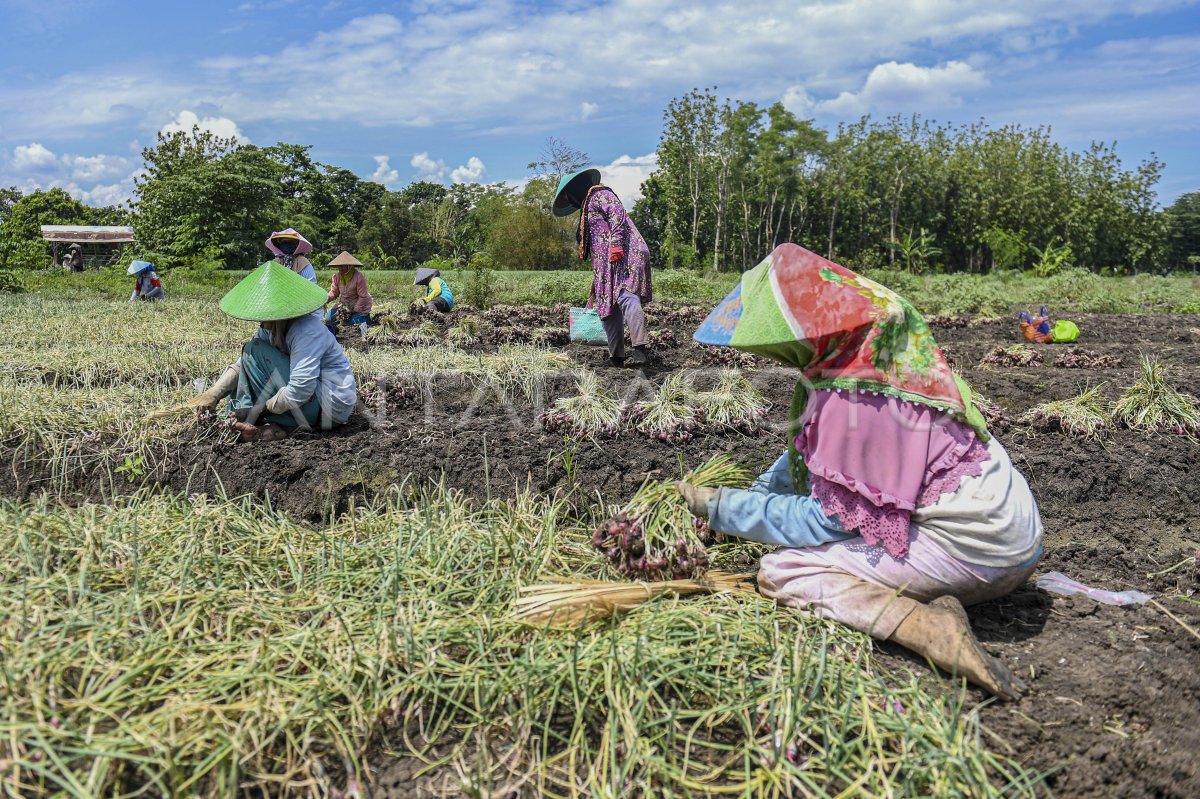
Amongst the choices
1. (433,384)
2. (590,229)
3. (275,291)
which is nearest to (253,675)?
(275,291)

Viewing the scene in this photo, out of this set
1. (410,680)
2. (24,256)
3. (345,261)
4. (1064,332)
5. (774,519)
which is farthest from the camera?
(24,256)

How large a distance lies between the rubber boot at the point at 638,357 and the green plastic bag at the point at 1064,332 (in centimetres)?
470

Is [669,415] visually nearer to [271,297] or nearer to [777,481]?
[777,481]

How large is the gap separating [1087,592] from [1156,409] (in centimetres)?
233

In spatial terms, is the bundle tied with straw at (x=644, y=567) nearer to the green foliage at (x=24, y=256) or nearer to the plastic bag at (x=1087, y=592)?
the plastic bag at (x=1087, y=592)

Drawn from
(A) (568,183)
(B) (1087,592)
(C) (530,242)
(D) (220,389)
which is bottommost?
(B) (1087,592)

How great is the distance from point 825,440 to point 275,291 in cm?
270

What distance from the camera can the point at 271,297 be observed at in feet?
12.3

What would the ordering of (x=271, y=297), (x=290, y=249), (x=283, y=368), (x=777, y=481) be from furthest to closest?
(x=290, y=249)
(x=283, y=368)
(x=271, y=297)
(x=777, y=481)

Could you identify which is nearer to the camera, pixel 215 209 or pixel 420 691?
pixel 420 691

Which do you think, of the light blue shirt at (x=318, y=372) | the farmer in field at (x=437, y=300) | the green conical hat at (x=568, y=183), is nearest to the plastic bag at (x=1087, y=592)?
the light blue shirt at (x=318, y=372)

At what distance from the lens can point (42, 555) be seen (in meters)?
2.41

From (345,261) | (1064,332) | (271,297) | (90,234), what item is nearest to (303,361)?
(271,297)

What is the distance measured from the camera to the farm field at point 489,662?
5.45 feet
